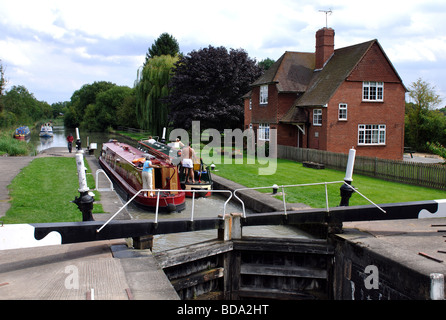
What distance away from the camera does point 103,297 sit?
226 inches

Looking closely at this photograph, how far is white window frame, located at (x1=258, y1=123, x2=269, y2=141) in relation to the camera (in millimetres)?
32034

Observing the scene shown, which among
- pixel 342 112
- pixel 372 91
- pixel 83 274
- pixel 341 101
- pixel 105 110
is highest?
pixel 105 110

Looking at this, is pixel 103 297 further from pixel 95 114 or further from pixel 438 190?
pixel 95 114

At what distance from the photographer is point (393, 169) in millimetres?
19188

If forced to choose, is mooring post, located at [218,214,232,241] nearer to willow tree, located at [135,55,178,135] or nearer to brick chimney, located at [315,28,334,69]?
brick chimney, located at [315,28,334,69]

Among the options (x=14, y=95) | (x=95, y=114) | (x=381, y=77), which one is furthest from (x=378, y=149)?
(x=95, y=114)

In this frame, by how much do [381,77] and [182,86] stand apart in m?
19.0

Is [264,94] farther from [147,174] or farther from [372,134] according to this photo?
[147,174]

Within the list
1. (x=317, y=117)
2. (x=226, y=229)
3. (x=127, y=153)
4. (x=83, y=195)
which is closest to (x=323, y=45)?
(x=317, y=117)

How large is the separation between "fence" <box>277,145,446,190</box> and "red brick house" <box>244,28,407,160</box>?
A: 2960 mm

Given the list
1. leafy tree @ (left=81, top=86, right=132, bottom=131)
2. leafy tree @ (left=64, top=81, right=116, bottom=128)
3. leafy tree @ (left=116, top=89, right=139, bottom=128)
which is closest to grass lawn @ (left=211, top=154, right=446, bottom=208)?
leafy tree @ (left=116, top=89, right=139, bottom=128)

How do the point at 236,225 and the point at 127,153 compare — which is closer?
the point at 236,225

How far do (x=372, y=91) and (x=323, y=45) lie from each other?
→ 5127mm
